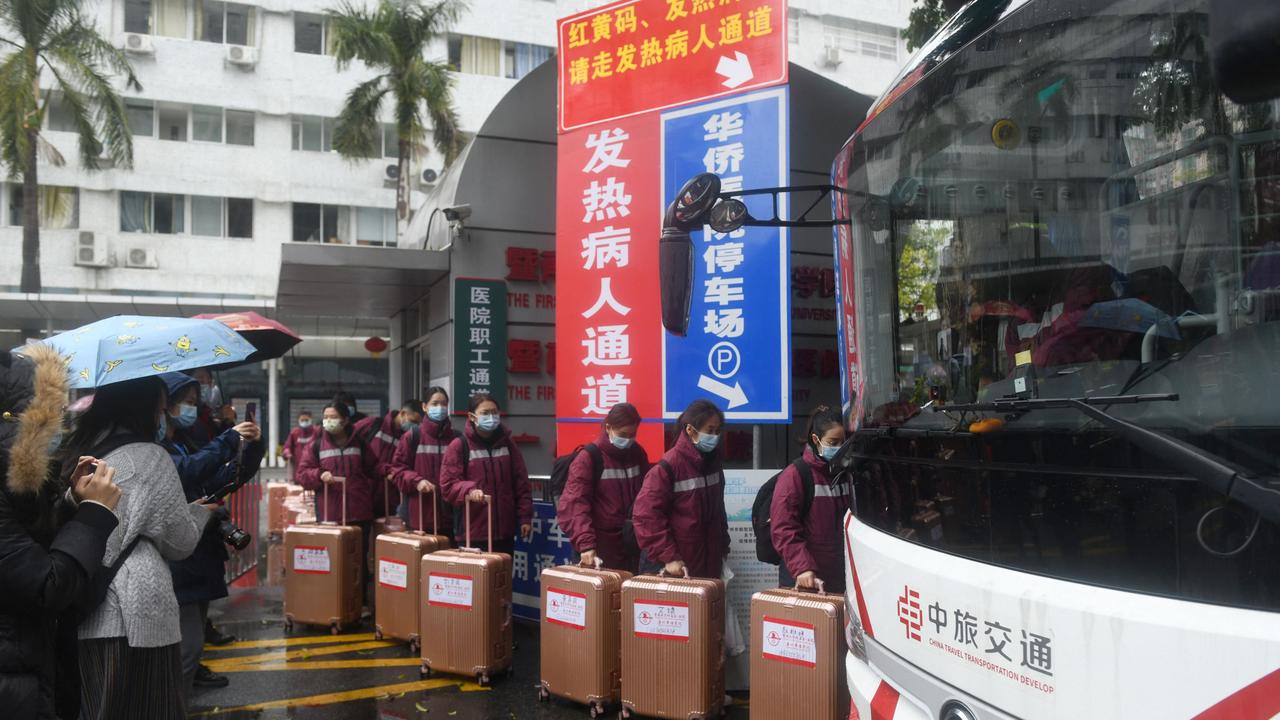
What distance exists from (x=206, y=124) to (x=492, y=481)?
84.1 feet

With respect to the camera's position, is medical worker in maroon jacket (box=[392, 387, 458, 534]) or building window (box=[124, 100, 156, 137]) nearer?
medical worker in maroon jacket (box=[392, 387, 458, 534])

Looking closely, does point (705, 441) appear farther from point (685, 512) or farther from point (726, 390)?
point (726, 390)

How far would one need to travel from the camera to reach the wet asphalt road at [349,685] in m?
5.92

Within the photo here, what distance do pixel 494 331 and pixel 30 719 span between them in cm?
857

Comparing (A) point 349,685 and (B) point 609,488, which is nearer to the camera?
(B) point 609,488

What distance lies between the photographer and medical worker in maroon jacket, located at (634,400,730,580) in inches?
223

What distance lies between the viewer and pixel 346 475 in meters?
8.55

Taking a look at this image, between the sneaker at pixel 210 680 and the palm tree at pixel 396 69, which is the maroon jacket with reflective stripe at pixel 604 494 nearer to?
the sneaker at pixel 210 680

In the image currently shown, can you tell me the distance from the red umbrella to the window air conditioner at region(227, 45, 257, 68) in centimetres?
2493

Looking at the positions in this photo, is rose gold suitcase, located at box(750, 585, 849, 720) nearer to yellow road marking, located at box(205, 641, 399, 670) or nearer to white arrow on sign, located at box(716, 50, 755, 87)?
yellow road marking, located at box(205, 641, 399, 670)

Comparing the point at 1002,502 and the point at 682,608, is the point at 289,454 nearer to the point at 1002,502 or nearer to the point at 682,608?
the point at 682,608

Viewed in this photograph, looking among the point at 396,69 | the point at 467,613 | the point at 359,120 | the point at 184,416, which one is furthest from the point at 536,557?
the point at 396,69

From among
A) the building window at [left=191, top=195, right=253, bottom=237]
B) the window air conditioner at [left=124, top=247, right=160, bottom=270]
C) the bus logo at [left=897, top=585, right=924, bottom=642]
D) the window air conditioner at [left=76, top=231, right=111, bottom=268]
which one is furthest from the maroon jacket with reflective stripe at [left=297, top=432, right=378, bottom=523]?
the window air conditioner at [left=76, top=231, right=111, bottom=268]

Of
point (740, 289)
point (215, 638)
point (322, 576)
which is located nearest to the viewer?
point (740, 289)
